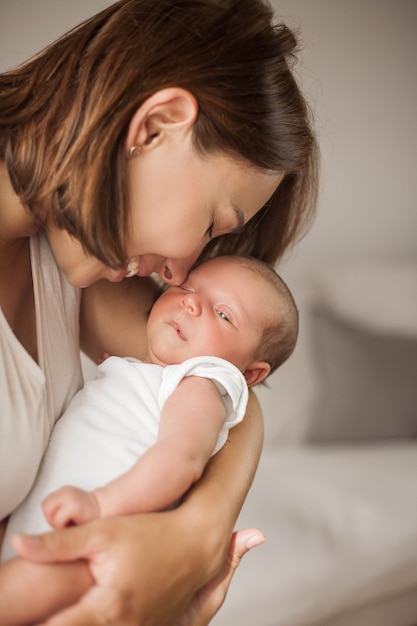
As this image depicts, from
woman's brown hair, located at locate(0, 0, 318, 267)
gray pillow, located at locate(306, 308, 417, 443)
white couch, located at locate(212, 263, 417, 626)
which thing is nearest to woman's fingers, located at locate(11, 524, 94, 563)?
woman's brown hair, located at locate(0, 0, 318, 267)

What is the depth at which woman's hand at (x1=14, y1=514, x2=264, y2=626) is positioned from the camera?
27.6 inches

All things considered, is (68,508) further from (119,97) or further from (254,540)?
(119,97)

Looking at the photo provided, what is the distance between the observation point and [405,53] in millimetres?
2105

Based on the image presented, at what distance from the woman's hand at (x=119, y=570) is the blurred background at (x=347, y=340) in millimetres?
664

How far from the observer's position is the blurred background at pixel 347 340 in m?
1.53

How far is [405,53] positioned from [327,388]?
42.3 inches

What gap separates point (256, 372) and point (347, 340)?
0.79 meters

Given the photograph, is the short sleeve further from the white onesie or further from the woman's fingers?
the woman's fingers

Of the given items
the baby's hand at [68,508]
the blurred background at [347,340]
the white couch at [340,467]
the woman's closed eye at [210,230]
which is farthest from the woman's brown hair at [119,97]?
the white couch at [340,467]

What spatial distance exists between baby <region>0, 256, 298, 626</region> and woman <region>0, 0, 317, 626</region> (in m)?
0.04

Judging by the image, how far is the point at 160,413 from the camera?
3.27 ft

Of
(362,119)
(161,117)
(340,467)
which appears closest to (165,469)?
(161,117)

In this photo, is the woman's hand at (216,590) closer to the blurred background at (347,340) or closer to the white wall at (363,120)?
the blurred background at (347,340)

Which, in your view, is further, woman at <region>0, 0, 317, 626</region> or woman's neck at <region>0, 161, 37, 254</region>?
woman's neck at <region>0, 161, 37, 254</region>
